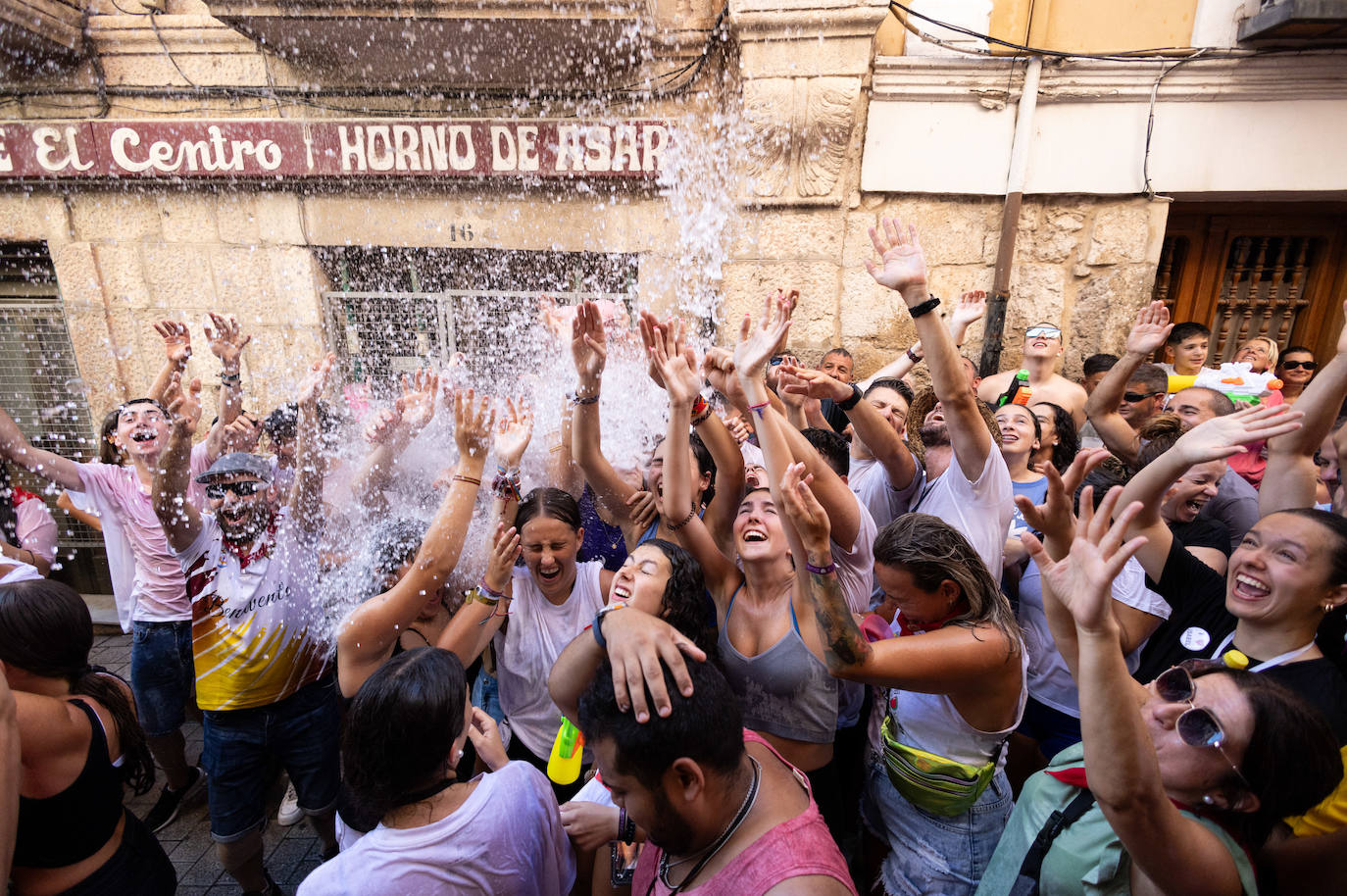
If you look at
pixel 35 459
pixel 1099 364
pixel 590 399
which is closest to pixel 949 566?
pixel 590 399

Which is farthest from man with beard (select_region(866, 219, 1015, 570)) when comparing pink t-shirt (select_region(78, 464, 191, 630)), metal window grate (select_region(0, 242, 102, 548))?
metal window grate (select_region(0, 242, 102, 548))

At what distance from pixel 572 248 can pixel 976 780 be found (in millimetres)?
4586

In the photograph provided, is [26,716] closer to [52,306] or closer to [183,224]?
[183,224]

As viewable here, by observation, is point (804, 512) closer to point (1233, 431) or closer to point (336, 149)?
point (1233, 431)

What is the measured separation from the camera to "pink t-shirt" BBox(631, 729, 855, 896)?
1.03 metres

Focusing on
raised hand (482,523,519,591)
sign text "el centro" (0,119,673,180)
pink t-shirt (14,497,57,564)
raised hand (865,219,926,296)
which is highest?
sign text "el centro" (0,119,673,180)

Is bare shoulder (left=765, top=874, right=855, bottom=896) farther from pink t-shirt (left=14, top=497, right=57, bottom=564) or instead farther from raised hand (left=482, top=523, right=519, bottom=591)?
pink t-shirt (left=14, top=497, right=57, bottom=564)

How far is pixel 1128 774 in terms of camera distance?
104cm

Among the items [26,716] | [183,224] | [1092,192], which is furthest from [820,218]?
[183,224]

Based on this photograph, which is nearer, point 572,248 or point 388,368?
point 572,248

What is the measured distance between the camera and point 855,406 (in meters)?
2.44

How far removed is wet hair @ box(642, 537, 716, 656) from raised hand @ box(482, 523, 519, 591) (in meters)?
0.46

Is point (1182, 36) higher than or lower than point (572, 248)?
higher

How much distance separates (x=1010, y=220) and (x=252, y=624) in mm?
5345
